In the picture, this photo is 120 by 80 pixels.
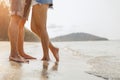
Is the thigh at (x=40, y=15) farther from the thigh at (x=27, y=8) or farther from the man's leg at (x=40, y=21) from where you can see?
the thigh at (x=27, y=8)

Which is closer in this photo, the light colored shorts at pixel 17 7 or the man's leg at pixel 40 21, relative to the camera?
the light colored shorts at pixel 17 7

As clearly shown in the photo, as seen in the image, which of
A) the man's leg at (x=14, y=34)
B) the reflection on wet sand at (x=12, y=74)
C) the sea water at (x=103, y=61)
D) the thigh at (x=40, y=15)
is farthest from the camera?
the thigh at (x=40, y=15)

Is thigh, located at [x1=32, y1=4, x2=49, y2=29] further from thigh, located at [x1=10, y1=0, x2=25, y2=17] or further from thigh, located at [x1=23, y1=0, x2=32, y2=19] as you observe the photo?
thigh, located at [x1=10, y1=0, x2=25, y2=17]

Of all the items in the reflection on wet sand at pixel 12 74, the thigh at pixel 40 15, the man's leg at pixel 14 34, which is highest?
the thigh at pixel 40 15

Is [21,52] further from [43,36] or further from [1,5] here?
[1,5]

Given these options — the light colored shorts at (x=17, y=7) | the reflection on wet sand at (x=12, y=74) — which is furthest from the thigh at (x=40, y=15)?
the reflection on wet sand at (x=12, y=74)

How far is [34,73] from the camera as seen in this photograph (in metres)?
3.65

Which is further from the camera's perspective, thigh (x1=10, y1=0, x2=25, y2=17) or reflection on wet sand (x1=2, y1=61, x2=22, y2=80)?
thigh (x1=10, y1=0, x2=25, y2=17)

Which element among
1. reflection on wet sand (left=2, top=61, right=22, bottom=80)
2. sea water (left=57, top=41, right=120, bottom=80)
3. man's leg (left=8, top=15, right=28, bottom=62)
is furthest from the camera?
man's leg (left=8, top=15, right=28, bottom=62)

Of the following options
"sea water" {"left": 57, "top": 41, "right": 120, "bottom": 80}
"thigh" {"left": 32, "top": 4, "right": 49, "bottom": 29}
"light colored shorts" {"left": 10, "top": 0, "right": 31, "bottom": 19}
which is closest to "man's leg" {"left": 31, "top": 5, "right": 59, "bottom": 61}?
"thigh" {"left": 32, "top": 4, "right": 49, "bottom": 29}

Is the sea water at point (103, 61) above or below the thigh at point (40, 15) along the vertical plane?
below

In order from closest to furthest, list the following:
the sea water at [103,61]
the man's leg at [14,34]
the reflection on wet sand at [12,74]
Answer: the reflection on wet sand at [12,74] < the sea water at [103,61] < the man's leg at [14,34]

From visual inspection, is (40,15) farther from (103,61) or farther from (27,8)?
(103,61)

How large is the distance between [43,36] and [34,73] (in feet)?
4.97
